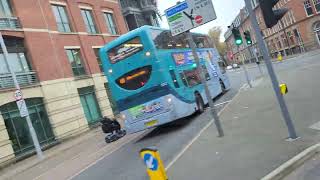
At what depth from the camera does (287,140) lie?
10188 mm

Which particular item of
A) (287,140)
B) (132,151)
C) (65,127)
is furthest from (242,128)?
(65,127)

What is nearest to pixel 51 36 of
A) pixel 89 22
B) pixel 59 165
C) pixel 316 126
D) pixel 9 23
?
pixel 9 23

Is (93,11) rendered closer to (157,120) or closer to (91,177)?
(157,120)

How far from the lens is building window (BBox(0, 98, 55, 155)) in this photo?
2477cm

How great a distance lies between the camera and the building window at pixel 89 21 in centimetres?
3619

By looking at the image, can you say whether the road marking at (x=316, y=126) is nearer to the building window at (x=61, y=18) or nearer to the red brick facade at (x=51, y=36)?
the red brick facade at (x=51, y=36)

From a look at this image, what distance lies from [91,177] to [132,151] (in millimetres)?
3076

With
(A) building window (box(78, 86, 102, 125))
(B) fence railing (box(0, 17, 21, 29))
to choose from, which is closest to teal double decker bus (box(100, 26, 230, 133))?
(B) fence railing (box(0, 17, 21, 29))

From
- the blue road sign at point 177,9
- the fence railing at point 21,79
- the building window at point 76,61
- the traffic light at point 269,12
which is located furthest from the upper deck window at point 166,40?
the building window at point 76,61

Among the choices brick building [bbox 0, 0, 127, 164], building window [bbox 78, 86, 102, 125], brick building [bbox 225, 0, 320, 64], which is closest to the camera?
brick building [bbox 0, 0, 127, 164]

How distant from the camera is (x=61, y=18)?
108 feet

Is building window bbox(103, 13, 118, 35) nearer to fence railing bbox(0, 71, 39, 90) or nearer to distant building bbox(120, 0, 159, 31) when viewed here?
distant building bbox(120, 0, 159, 31)

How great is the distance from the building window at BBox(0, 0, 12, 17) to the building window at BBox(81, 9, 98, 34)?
8.82m

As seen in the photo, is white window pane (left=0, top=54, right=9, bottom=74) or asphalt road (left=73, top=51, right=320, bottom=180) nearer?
asphalt road (left=73, top=51, right=320, bottom=180)
